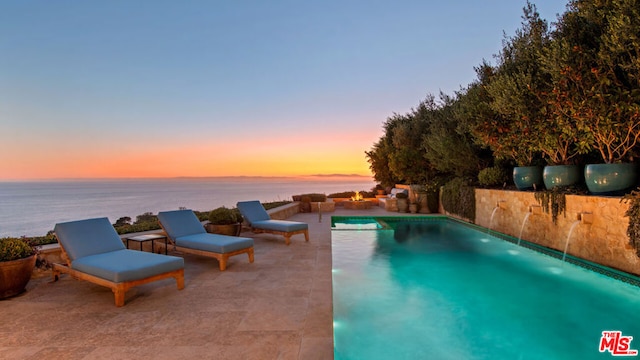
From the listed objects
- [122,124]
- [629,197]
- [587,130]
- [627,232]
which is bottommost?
[627,232]

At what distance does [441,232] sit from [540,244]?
3190 millimetres

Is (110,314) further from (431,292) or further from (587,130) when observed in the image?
(587,130)

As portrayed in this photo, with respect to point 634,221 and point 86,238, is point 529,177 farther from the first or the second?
point 86,238

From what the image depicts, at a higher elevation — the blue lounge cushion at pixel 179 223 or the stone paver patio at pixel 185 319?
the blue lounge cushion at pixel 179 223

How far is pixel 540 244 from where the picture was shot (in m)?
7.82

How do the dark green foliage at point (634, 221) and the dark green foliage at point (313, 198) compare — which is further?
the dark green foliage at point (313, 198)

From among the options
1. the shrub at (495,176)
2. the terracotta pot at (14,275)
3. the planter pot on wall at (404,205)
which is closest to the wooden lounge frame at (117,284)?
the terracotta pot at (14,275)

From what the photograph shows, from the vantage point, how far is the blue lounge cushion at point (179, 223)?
6.25m

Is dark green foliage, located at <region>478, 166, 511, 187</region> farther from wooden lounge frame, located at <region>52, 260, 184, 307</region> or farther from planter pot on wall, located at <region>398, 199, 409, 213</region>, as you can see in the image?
wooden lounge frame, located at <region>52, 260, 184, 307</region>

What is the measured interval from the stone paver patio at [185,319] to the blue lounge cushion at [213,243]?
0.37 metres

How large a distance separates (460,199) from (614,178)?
20.1 ft

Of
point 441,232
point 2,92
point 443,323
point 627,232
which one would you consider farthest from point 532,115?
point 2,92

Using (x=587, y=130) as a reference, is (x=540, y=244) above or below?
below

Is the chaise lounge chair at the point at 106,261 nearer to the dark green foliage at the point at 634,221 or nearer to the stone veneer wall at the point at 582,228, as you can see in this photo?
the dark green foliage at the point at 634,221
